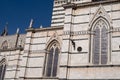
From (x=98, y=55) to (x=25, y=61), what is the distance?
8730 millimetres

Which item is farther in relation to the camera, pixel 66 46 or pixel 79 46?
pixel 66 46

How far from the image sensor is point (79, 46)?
22047 mm

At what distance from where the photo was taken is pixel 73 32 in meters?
22.8

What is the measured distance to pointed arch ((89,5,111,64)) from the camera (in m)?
21.0

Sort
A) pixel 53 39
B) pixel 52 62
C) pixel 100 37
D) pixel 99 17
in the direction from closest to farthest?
pixel 100 37 < pixel 99 17 < pixel 52 62 < pixel 53 39

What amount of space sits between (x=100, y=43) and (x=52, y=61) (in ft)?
19.2

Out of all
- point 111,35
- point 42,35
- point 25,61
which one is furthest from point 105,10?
point 25,61

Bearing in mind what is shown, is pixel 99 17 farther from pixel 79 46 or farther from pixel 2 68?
pixel 2 68

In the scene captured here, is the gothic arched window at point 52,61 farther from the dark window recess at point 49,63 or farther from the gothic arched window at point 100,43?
the gothic arched window at point 100,43

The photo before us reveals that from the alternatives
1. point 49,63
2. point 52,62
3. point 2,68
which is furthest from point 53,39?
point 2,68

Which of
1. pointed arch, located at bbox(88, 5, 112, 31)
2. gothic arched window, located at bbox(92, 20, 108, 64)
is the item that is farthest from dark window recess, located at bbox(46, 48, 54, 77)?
pointed arch, located at bbox(88, 5, 112, 31)

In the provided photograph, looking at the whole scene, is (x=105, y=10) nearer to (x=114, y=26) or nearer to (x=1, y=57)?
(x=114, y=26)

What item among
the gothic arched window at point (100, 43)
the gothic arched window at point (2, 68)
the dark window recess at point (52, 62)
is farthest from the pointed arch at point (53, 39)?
the gothic arched window at point (2, 68)

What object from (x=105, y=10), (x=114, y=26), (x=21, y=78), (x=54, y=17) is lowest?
(x=21, y=78)
